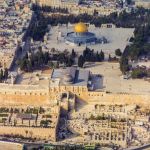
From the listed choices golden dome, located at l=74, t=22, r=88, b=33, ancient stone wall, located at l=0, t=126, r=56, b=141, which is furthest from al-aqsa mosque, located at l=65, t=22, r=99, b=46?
ancient stone wall, located at l=0, t=126, r=56, b=141

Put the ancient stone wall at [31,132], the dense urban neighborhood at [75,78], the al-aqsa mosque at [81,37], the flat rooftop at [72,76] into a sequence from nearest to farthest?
the ancient stone wall at [31,132]
the dense urban neighborhood at [75,78]
the flat rooftop at [72,76]
the al-aqsa mosque at [81,37]

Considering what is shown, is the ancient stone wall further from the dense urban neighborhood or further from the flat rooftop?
the flat rooftop

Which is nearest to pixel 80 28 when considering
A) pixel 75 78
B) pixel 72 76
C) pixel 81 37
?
pixel 81 37

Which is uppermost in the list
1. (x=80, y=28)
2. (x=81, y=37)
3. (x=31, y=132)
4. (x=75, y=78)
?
(x=80, y=28)

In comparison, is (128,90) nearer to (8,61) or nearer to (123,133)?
(123,133)

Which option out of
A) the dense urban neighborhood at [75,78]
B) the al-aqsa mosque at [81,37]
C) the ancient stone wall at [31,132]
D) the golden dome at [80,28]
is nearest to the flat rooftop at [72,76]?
the dense urban neighborhood at [75,78]

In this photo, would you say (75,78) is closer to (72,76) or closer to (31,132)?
(72,76)

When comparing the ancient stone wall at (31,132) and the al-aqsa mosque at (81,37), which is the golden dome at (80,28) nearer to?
the al-aqsa mosque at (81,37)

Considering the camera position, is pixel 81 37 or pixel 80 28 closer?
pixel 81 37

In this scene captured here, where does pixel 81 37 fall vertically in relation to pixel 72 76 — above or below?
above
